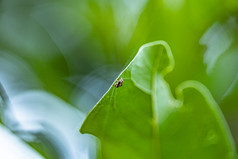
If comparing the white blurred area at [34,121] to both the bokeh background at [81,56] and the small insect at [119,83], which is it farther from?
the small insect at [119,83]

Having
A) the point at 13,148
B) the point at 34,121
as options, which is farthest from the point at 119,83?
the point at 34,121

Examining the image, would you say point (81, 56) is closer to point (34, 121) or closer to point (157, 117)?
point (34, 121)

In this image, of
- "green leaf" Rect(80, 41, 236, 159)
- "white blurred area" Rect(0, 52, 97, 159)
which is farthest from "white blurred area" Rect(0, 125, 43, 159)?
"green leaf" Rect(80, 41, 236, 159)

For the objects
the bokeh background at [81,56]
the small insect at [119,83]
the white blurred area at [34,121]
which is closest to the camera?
the small insect at [119,83]

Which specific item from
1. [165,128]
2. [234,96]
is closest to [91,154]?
[165,128]

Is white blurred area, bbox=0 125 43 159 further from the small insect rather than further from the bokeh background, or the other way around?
the small insect

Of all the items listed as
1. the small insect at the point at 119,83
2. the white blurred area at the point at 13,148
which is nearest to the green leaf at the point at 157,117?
the small insect at the point at 119,83

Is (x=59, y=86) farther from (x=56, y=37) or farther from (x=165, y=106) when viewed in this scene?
(x=165, y=106)
